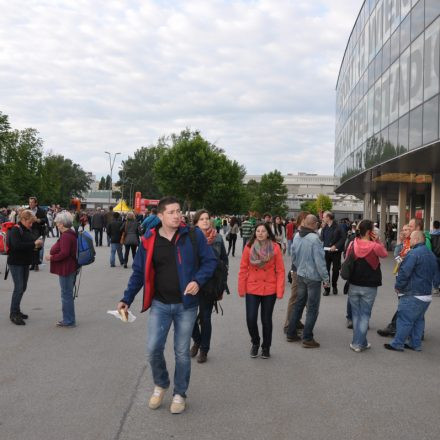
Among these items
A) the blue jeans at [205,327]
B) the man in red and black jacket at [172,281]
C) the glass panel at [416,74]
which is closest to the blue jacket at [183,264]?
the man in red and black jacket at [172,281]

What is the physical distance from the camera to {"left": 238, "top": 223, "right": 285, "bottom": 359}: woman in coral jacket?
636 centimetres

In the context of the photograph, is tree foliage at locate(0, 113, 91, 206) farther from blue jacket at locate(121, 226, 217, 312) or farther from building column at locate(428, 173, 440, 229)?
blue jacket at locate(121, 226, 217, 312)

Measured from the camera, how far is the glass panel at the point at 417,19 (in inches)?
643

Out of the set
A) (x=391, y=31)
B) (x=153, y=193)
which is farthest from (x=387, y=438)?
(x=153, y=193)

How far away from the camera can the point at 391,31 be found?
20656 mm

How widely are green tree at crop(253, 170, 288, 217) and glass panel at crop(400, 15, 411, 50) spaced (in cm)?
9293

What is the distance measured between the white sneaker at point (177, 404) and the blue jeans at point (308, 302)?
279 cm

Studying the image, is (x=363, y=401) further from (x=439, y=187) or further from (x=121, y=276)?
(x=439, y=187)

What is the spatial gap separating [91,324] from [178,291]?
4.08 meters

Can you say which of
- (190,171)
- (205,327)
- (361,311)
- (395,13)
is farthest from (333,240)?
(190,171)

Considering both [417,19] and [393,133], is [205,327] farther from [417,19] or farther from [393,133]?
[393,133]

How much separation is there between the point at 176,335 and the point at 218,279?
35.8 inches

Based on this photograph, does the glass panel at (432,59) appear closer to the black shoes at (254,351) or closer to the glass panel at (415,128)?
the glass panel at (415,128)

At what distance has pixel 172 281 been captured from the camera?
177 inches
